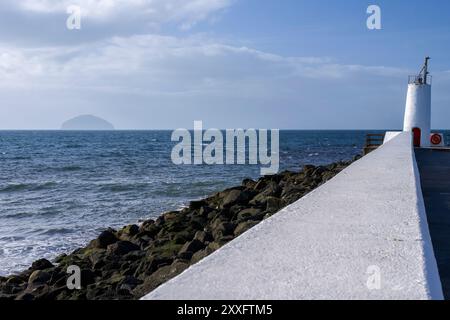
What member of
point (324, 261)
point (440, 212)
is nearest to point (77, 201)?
point (440, 212)

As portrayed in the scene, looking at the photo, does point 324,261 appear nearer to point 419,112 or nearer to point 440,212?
point 440,212

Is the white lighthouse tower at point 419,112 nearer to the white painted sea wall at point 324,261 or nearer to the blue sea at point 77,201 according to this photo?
the blue sea at point 77,201

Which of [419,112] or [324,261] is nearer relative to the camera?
[324,261]

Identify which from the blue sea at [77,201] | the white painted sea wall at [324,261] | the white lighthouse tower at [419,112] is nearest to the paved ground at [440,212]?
the white painted sea wall at [324,261]

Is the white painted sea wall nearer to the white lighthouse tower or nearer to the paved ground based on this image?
the paved ground

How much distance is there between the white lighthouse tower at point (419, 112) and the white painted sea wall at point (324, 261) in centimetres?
2046

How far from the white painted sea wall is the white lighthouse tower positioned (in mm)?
20462

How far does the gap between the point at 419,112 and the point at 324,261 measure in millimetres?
22365

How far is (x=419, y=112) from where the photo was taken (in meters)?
23.2

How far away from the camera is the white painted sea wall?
2.13m

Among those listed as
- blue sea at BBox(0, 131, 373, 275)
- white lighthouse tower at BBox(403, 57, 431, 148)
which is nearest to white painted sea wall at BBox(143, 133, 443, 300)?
blue sea at BBox(0, 131, 373, 275)

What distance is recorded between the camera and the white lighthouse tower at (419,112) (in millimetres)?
23016
